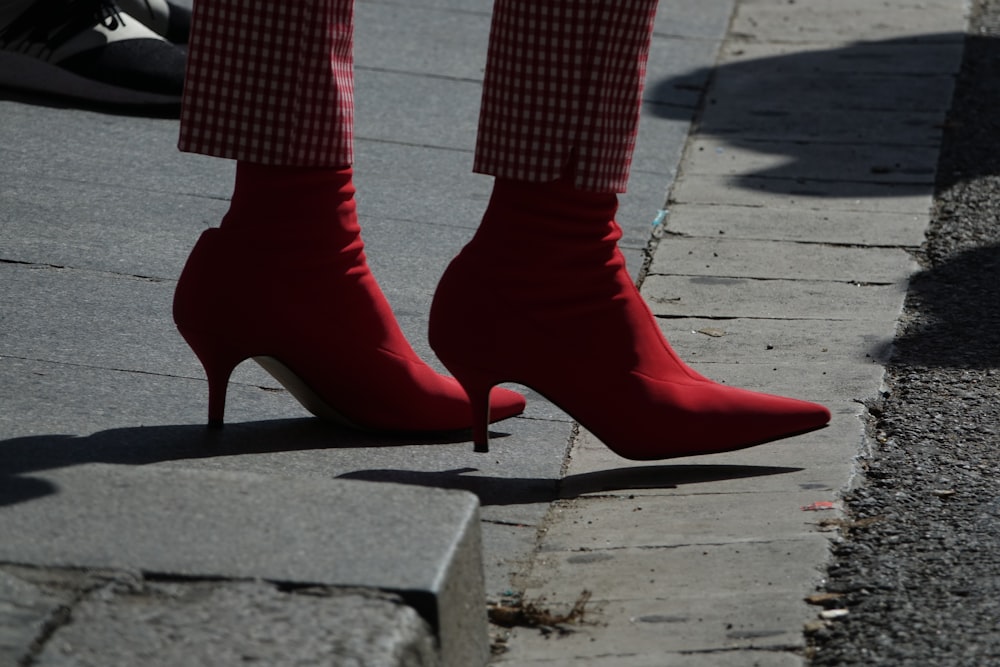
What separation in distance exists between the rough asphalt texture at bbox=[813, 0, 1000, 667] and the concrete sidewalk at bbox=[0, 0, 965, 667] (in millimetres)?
46

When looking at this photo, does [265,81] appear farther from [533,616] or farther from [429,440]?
[533,616]

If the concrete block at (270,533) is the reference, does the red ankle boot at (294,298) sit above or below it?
above

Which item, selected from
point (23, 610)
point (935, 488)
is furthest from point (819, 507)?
point (23, 610)

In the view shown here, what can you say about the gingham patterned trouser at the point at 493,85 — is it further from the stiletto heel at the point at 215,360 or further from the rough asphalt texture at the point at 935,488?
the rough asphalt texture at the point at 935,488

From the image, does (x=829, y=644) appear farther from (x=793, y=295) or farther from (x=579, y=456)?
(x=793, y=295)

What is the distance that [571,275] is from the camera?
70.6 inches

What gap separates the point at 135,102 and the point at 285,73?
1.79m

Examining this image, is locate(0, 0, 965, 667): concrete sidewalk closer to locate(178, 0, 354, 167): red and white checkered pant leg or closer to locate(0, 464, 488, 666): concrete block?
locate(0, 464, 488, 666): concrete block

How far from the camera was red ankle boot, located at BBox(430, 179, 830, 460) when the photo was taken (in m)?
1.79

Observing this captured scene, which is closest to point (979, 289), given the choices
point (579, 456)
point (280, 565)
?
point (579, 456)

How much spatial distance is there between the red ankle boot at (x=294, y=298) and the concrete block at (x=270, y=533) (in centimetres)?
41

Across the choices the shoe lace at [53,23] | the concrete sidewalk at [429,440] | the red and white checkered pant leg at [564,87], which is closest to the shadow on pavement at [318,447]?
the concrete sidewalk at [429,440]

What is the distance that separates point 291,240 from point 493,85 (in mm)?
310

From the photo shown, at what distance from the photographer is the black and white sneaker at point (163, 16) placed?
12.1 ft
